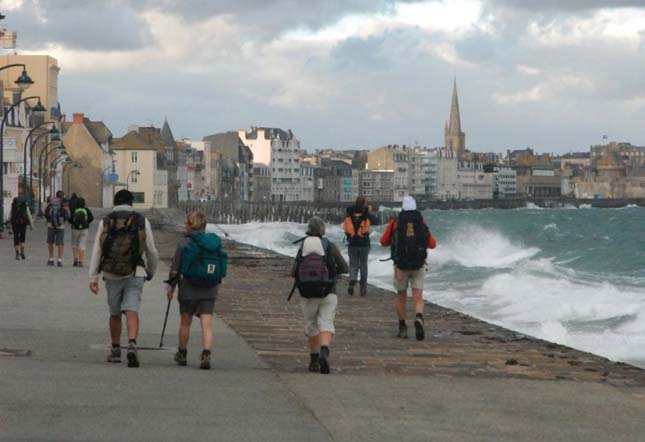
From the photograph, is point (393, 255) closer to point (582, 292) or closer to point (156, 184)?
point (582, 292)

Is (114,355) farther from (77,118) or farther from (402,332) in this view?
(77,118)

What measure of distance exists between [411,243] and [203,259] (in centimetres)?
398

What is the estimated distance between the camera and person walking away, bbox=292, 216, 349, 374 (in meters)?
12.1

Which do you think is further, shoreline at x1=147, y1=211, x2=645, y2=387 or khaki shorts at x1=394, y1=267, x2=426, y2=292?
khaki shorts at x1=394, y1=267, x2=426, y2=292

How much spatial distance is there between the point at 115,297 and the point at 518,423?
398 centimetres

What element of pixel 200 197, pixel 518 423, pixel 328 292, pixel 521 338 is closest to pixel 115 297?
pixel 328 292

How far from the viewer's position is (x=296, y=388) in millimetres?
10859

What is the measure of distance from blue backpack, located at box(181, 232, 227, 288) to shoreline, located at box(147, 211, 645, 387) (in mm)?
1088

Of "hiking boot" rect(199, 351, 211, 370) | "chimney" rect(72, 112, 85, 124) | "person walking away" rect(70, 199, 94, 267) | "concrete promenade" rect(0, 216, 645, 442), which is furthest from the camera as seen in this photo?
"chimney" rect(72, 112, 85, 124)

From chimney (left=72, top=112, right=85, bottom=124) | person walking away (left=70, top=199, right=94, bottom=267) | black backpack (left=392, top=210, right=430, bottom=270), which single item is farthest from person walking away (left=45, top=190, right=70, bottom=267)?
chimney (left=72, top=112, right=85, bottom=124)

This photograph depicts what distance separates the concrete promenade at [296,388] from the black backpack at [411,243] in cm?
88

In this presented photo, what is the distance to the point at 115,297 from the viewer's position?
39.2 ft

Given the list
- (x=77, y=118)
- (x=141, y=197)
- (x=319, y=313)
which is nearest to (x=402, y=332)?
(x=319, y=313)

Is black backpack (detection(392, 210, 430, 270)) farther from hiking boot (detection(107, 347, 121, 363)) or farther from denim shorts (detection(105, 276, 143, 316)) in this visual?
hiking boot (detection(107, 347, 121, 363))
